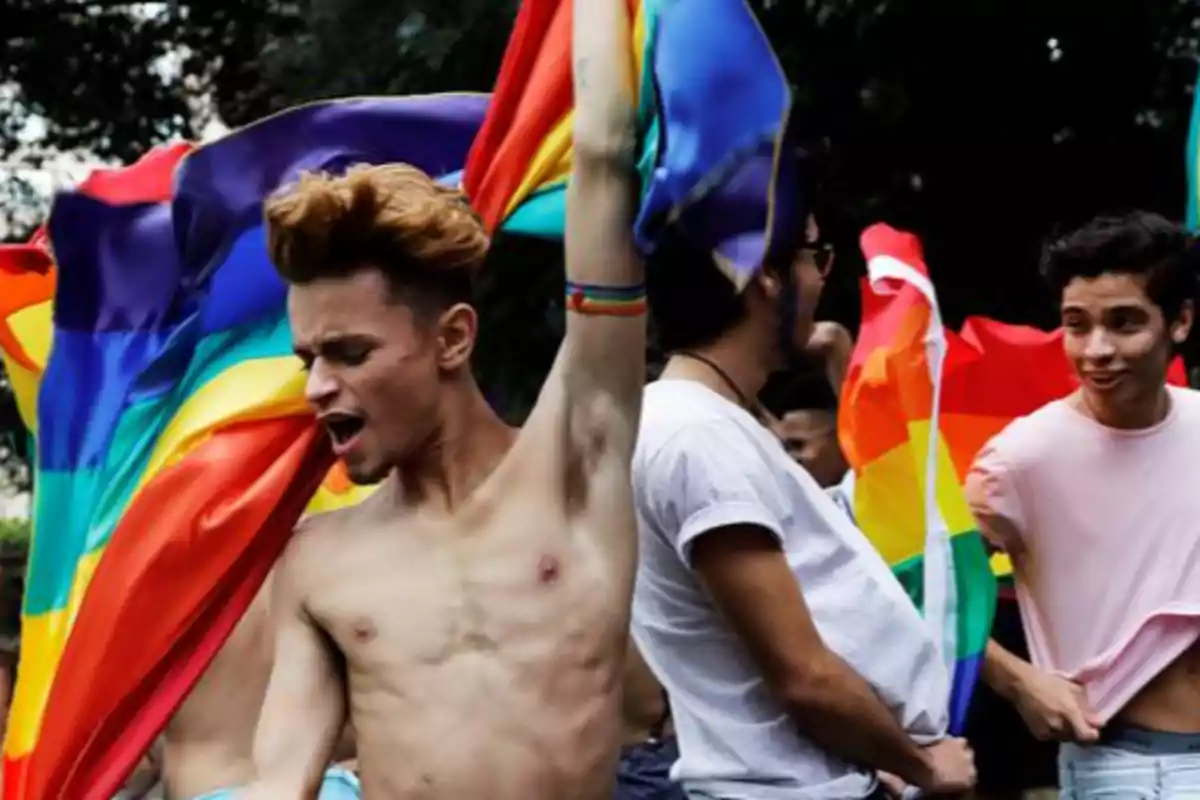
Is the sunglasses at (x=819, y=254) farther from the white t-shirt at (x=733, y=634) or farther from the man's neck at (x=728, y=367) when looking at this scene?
the white t-shirt at (x=733, y=634)


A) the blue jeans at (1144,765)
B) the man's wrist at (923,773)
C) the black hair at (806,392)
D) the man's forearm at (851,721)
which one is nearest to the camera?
the man's forearm at (851,721)

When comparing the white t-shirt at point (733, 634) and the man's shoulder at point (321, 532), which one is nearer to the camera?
the man's shoulder at point (321, 532)

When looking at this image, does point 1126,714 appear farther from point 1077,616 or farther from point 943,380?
point 943,380

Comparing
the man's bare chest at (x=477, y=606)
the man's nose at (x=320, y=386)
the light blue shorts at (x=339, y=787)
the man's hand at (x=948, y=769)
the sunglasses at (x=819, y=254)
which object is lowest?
the light blue shorts at (x=339, y=787)

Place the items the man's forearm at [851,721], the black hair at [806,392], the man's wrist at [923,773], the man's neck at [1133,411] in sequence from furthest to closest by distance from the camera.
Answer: the black hair at [806,392] → the man's neck at [1133,411] → the man's wrist at [923,773] → the man's forearm at [851,721]

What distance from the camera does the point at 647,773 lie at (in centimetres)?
431

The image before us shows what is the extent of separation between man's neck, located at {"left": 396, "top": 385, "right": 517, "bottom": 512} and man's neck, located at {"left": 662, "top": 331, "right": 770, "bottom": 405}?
1.61ft

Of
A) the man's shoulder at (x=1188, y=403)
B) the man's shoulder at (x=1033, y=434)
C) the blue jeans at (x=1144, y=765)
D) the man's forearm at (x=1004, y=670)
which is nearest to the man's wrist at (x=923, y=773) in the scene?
the man's forearm at (x=1004, y=670)

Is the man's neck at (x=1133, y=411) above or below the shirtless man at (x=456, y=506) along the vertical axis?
below

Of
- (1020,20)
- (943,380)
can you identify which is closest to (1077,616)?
(943,380)

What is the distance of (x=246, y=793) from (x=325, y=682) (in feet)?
0.57

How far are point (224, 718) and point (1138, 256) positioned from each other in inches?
76.9

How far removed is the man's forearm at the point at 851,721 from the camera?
3.14 meters

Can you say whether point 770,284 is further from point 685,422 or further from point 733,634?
point 733,634
